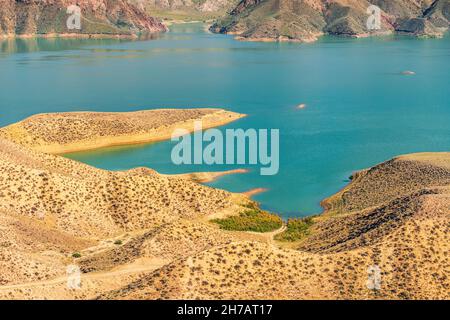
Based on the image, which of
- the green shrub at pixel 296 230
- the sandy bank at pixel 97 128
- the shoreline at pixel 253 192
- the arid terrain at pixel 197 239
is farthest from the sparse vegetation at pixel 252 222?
the sandy bank at pixel 97 128

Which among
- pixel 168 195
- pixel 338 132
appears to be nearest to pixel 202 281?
pixel 168 195

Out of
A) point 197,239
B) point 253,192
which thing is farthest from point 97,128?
point 197,239

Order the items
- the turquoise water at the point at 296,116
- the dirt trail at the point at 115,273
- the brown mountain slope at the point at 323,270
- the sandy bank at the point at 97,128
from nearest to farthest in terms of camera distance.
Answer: the brown mountain slope at the point at 323,270 → the dirt trail at the point at 115,273 → the turquoise water at the point at 296,116 → the sandy bank at the point at 97,128

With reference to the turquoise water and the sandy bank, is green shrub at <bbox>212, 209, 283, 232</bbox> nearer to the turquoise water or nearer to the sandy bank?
the turquoise water

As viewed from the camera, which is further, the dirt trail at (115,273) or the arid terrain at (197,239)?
the dirt trail at (115,273)

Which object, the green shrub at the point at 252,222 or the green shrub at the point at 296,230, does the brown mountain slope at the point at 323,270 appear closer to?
the green shrub at the point at 296,230

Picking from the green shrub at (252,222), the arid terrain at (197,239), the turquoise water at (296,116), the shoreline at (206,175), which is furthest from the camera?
the turquoise water at (296,116)

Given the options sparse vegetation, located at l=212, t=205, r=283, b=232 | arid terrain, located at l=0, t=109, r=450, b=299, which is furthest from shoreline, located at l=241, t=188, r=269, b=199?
sparse vegetation, located at l=212, t=205, r=283, b=232

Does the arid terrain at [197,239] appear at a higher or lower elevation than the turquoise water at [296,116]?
higher
